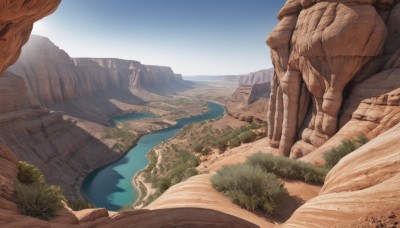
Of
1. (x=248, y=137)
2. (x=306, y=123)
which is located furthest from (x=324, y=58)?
(x=248, y=137)

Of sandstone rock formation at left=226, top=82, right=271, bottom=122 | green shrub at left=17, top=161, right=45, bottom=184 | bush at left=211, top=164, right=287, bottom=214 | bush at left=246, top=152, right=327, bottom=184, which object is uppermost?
green shrub at left=17, top=161, right=45, bottom=184

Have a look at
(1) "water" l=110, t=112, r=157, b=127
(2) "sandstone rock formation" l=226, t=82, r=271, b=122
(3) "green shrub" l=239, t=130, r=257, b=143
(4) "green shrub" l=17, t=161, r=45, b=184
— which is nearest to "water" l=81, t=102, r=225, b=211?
(3) "green shrub" l=239, t=130, r=257, b=143

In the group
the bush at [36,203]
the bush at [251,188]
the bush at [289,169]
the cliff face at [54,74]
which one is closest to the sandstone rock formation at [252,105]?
the bush at [289,169]

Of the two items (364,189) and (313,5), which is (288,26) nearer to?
(313,5)

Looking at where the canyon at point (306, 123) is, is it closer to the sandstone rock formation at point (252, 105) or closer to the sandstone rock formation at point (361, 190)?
the sandstone rock formation at point (361, 190)

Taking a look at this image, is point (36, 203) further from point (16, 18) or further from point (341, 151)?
point (341, 151)

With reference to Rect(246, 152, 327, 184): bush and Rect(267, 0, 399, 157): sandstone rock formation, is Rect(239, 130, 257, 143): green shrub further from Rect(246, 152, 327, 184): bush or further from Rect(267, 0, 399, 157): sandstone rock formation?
Rect(246, 152, 327, 184): bush
